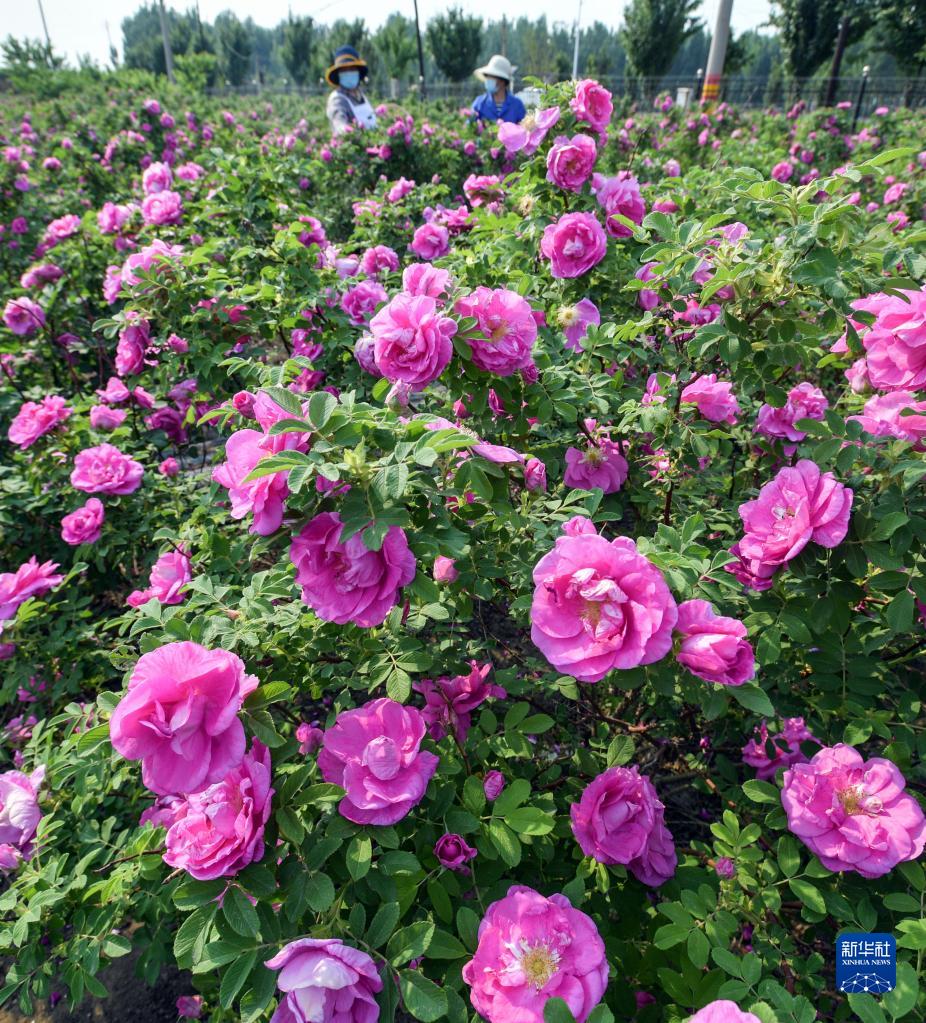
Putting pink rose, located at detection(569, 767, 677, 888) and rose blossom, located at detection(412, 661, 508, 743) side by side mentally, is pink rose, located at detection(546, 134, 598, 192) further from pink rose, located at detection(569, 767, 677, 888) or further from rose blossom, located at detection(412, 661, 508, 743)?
pink rose, located at detection(569, 767, 677, 888)

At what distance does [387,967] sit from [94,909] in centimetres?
70

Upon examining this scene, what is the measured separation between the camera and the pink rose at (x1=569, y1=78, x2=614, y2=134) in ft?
6.10

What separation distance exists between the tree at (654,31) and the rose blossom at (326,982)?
96.9 ft

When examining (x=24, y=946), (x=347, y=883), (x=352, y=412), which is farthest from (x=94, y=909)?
(x=352, y=412)

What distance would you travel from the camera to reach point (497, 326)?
129 centimetres

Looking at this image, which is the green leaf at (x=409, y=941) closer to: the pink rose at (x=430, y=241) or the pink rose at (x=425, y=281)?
the pink rose at (x=425, y=281)

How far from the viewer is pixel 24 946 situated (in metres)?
1.26

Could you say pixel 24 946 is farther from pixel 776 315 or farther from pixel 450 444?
pixel 776 315

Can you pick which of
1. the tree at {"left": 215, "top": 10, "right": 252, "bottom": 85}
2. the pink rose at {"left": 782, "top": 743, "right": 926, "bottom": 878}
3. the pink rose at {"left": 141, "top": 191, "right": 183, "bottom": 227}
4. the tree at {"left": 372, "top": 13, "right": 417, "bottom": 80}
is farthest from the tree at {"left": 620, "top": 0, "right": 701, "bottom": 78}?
the tree at {"left": 215, "top": 10, "right": 252, "bottom": 85}

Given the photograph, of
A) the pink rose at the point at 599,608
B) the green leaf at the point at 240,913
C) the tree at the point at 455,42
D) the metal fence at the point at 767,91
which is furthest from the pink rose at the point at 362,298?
the tree at the point at 455,42

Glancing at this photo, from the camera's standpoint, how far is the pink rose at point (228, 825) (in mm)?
870

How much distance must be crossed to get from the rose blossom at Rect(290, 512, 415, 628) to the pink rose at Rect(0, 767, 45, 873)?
86 centimetres

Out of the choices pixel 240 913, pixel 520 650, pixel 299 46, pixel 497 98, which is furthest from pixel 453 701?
pixel 299 46

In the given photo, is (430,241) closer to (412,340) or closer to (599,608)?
(412,340)
